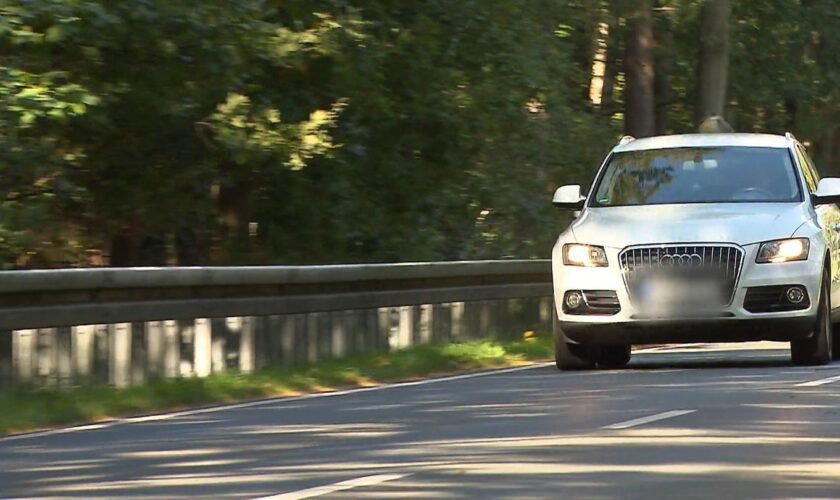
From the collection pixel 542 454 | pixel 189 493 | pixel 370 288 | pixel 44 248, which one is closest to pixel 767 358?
pixel 370 288

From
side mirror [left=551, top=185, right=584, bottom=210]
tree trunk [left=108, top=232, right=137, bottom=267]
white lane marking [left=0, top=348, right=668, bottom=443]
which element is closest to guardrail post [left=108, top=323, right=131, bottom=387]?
white lane marking [left=0, top=348, right=668, bottom=443]

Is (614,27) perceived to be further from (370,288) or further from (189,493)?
(189,493)

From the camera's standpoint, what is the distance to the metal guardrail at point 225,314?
1264cm

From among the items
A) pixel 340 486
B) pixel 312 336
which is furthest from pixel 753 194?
pixel 340 486

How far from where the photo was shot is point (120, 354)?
13.3 metres

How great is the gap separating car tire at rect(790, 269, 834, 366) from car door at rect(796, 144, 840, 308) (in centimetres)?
35

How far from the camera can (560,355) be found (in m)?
15.7

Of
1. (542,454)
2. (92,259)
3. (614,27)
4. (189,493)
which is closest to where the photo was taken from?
(189,493)

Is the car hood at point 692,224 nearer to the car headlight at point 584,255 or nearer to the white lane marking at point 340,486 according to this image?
the car headlight at point 584,255

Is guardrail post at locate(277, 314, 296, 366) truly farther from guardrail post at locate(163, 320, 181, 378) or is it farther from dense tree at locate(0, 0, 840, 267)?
dense tree at locate(0, 0, 840, 267)

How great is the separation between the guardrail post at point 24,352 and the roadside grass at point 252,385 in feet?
0.35

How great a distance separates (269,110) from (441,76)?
3535 mm

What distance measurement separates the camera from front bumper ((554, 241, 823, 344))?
14.9 metres

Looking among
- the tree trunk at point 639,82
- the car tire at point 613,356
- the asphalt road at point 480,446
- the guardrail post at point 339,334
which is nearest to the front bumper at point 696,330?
the car tire at point 613,356
